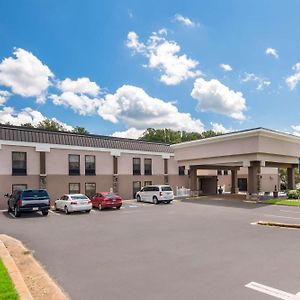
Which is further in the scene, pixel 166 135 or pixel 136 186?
pixel 166 135

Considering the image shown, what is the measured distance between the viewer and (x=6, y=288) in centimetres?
592

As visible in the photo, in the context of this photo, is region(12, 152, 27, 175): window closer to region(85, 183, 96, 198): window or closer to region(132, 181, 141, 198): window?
region(85, 183, 96, 198): window

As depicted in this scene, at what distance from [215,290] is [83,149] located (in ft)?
82.5

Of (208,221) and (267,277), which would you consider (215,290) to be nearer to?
(267,277)

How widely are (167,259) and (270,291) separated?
321 centimetres

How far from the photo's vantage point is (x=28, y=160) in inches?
1030

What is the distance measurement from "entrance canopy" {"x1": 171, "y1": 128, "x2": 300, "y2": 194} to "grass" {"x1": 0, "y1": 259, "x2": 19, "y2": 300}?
2381cm

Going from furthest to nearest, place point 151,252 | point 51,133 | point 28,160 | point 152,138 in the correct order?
point 152,138
point 51,133
point 28,160
point 151,252

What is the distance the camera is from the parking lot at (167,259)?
637 cm

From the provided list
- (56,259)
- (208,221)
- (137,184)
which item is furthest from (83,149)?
(56,259)

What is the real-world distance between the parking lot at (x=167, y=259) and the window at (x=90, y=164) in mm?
15260

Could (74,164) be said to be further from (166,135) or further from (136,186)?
(166,135)

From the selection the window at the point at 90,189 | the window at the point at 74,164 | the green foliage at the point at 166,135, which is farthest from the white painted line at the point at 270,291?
the green foliage at the point at 166,135

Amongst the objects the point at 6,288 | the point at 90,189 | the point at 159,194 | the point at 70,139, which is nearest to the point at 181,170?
the point at 159,194
